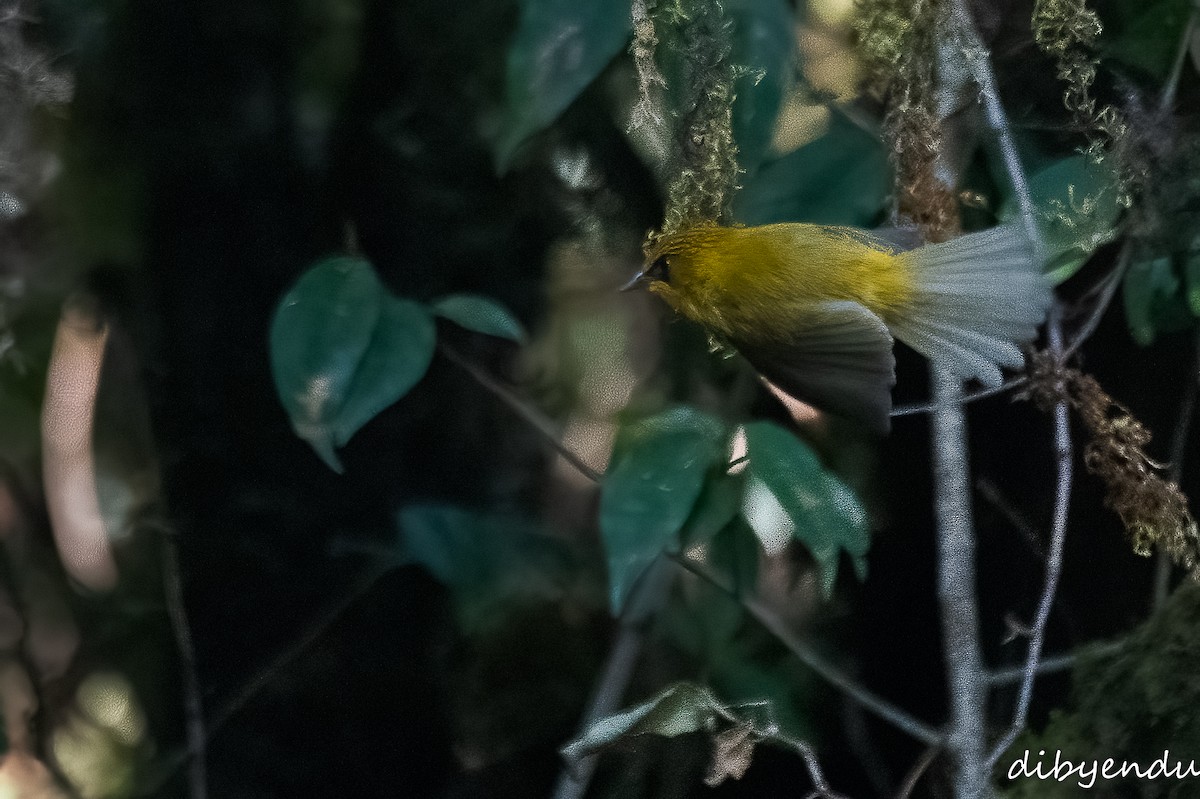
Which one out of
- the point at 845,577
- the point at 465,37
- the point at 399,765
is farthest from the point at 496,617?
the point at 465,37

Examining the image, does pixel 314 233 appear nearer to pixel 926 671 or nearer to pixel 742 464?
pixel 742 464

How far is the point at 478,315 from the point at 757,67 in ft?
0.71

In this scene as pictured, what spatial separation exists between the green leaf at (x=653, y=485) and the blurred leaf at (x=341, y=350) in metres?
0.13

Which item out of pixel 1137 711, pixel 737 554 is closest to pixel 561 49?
pixel 737 554

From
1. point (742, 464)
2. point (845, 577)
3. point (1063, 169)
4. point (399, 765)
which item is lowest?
point (399, 765)

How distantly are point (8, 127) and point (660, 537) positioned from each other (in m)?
0.46

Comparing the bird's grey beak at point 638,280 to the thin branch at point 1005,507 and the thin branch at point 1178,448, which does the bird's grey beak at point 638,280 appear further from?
the thin branch at point 1178,448

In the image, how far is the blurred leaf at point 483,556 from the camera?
2.30 feet

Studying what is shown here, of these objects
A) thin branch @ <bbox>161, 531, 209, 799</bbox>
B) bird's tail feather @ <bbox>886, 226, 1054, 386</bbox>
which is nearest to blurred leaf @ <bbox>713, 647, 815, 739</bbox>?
bird's tail feather @ <bbox>886, 226, 1054, 386</bbox>

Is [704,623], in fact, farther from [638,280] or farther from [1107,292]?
[1107,292]

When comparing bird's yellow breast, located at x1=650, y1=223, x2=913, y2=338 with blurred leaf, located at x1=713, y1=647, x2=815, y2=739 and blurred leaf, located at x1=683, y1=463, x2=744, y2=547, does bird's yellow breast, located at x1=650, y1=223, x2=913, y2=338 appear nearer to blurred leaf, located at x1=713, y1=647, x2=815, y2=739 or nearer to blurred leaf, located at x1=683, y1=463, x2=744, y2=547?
blurred leaf, located at x1=683, y1=463, x2=744, y2=547

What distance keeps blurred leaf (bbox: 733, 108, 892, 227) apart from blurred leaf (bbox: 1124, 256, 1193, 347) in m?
→ 0.18

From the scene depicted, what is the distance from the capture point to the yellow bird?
0.60 meters

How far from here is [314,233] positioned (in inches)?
26.6
